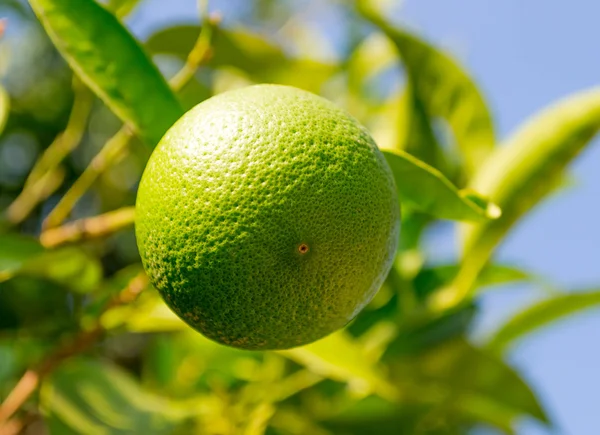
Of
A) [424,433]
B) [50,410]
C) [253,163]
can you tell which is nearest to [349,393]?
[424,433]

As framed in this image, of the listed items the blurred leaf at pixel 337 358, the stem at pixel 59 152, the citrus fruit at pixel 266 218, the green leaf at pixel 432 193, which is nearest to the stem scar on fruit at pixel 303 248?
the citrus fruit at pixel 266 218

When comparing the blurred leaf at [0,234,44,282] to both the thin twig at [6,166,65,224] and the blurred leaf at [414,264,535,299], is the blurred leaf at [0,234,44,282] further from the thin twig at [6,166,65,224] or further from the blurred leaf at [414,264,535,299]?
the blurred leaf at [414,264,535,299]

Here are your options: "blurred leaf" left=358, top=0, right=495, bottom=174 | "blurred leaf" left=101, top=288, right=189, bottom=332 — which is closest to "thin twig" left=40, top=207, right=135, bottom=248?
"blurred leaf" left=101, top=288, right=189, bottom=332

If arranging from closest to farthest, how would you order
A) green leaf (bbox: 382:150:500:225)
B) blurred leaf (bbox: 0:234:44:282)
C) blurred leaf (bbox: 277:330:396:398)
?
green leaf (bbox: 382:150:500:225), blurred leaf (bbox: 0:234:44:282), blurred leaf (bbox: 277:330:396:398)

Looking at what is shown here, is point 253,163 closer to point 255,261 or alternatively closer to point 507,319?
point 255,261

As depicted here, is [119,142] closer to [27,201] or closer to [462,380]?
[27,201]

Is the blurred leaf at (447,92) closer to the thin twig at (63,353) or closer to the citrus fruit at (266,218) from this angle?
the citrus fruit at (266,218)
